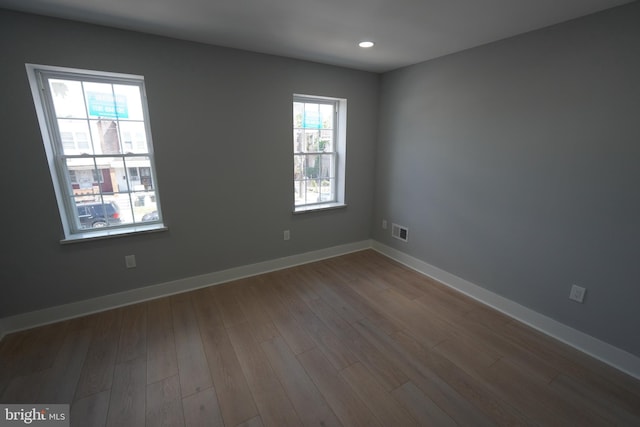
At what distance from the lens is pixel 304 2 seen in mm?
1683

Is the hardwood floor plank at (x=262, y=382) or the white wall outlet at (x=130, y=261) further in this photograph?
the white wall outlet at (x=130, y=261)

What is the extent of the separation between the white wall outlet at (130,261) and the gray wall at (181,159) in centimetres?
5

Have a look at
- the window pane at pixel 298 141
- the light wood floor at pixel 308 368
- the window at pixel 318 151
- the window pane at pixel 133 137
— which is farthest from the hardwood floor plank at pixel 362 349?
the window pane at pixel 133 137

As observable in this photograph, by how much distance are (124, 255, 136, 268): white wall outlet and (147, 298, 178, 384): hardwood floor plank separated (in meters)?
0.39

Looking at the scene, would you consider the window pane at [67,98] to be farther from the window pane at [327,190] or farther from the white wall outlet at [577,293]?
the white wall outlet at [577,293]

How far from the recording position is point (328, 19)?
1.91 metres

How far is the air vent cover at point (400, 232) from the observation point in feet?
11.0

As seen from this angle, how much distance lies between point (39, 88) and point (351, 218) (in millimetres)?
3237

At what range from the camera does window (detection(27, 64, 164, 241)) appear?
2107mm

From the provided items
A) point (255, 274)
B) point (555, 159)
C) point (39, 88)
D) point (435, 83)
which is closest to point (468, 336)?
point (555, 159)

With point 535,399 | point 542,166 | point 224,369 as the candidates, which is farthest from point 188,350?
point 542,166

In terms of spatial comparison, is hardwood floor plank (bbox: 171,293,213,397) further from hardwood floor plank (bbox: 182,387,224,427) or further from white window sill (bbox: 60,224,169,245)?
white window sill (bbox: 60,224,169,245)

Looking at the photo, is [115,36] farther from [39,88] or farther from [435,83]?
[435,83]

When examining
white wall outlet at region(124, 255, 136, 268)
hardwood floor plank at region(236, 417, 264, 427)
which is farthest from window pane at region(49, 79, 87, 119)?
hardwood floor plank at region(236, 417, 264, 427)
